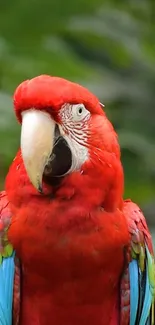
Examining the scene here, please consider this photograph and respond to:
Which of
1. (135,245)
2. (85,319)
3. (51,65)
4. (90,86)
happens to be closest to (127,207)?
(135,245)

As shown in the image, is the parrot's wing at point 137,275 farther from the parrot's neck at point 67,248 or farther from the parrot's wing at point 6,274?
the parrot's wing at point 6,274

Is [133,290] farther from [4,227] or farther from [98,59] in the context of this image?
[98,59]

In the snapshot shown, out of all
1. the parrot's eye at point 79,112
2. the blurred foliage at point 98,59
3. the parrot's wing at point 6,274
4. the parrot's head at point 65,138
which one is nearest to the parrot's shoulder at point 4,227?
the parrot's wing at point 6,274

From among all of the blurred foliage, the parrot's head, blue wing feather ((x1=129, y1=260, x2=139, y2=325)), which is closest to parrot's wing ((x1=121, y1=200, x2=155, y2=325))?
blue wing feather ((x1=129, y1=260, x2=139, y2=325))

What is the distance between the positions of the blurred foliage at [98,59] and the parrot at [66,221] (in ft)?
1.43

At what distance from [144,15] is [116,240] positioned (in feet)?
3.46

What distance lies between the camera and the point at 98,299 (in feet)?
6.12

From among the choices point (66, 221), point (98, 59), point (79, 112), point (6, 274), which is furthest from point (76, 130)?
point (98, 59)

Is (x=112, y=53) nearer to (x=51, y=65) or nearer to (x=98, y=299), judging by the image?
(x=51, y=65)

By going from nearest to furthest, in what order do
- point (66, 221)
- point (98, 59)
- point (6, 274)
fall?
1. point (66, 221)
2. point (6, 274)
3. point (98, 59)

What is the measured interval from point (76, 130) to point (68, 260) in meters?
0.25

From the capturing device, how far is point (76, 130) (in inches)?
67.5

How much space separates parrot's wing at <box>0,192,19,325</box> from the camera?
1.82m

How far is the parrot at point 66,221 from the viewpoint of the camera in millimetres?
1648
